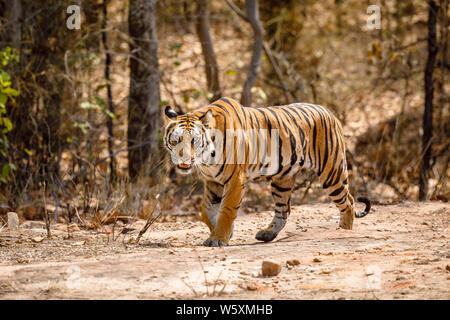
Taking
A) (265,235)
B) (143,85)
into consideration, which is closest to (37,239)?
(265,235)

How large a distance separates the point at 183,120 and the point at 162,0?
6377 millimetres

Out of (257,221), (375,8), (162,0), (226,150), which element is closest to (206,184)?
(226,150)

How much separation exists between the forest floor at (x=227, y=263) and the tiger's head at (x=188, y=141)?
74cm

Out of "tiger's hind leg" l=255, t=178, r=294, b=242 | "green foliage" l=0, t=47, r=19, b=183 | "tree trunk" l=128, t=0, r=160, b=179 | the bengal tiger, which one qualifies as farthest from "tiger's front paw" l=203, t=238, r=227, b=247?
"tree trunk" l=128, t=0, r=160, b=179

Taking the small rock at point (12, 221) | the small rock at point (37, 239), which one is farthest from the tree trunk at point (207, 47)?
the small rock at point (37, 239)

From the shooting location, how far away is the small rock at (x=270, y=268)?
14.6 feet

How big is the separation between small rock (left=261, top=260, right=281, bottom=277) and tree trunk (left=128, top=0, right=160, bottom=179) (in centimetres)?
514

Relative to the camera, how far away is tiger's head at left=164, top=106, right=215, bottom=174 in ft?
18.0

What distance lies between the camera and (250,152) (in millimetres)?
6023

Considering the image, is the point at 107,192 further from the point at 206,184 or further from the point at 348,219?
the point at 348,219

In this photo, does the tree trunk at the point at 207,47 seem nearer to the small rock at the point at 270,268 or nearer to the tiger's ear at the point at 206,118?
the tiger's ear at the point at 206,118

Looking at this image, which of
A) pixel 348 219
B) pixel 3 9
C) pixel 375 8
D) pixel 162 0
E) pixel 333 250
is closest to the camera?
pixel 333 250

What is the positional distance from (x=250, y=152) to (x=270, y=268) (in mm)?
1759
